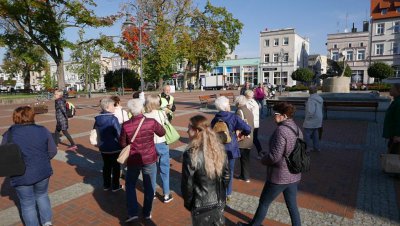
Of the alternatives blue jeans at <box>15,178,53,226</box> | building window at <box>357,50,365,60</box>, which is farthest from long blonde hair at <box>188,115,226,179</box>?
building window at <box>357,50,365,60</box>

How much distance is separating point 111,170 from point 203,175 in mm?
3346

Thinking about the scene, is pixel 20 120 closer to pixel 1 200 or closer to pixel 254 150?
pixel 1 200

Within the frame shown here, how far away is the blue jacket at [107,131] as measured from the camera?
15.9 ft

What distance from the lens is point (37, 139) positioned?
11.4 ft

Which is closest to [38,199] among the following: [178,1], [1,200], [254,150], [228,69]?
[1,200]

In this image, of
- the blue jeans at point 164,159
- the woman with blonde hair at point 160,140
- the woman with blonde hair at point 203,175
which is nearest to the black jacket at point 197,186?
the woman with blonde hair at point 203,175

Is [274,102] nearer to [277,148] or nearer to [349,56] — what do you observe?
[277,148]

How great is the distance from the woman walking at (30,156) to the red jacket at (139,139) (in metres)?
0.90

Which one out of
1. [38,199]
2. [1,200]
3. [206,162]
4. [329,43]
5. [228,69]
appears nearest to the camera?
[206,162]

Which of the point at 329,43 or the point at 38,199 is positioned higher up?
the point at 329,43

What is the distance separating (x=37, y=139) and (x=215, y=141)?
7.24 feet

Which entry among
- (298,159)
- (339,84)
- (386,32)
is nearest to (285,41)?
(386,32)

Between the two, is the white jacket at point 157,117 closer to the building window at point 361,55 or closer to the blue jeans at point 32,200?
the blue jeans at point 32,200

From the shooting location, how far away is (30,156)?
3.44 meters
